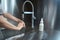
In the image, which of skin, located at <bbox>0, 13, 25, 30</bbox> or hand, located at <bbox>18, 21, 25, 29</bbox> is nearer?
skin, located at <bbox>0, 13, 25, 30</bbox>

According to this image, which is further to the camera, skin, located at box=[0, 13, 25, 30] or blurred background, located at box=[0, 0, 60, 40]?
blurred background, located at box=[0, 0, 60, 40]

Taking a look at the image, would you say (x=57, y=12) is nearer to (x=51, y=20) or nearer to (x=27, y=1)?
(x=51, y=20)

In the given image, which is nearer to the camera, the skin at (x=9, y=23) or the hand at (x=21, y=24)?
the skin at (x=9, y=23)

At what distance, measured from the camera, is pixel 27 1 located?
1475 millimetres

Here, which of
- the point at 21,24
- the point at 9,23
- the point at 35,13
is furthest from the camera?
the point at 35,13

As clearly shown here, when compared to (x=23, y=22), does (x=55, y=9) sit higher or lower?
higher

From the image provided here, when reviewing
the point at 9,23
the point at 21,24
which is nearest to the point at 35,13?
the point at 21,24

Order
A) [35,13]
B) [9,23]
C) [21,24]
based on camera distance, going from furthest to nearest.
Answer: [35,13]
[21,24]
[9,23]

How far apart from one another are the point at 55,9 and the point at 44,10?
133 mm

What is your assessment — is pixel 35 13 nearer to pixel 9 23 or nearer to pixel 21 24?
pixel 21 24

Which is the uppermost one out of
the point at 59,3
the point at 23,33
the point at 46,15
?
the point at 59,3

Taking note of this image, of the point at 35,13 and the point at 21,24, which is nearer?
the point at 21,24

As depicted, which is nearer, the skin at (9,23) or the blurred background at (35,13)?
the skin at (9,23)

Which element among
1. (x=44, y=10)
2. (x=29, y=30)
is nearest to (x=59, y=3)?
(x=44, y=10)
